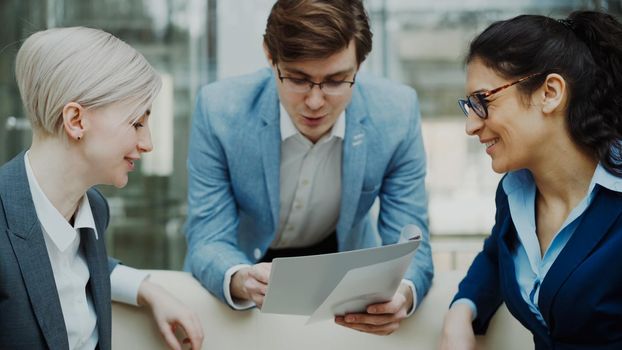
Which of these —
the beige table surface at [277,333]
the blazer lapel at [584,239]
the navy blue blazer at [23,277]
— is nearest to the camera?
the navy blue blazer at [23,277]

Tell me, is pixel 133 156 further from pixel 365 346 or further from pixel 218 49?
pixel 218 49

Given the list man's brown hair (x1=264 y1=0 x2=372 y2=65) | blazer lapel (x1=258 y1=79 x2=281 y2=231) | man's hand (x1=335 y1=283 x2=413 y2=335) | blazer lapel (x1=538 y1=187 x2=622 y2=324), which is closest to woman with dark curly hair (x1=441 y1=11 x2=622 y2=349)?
blazer lapel (x1=538 y1=187 x2=622 y2=324)

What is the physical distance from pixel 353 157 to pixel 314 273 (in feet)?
2.48

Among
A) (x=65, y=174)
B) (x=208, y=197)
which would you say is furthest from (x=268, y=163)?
(x=65, y=174)

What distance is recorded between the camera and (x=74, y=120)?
165 cm

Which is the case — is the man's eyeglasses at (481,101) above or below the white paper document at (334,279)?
above

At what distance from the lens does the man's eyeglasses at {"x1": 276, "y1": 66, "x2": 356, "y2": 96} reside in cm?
216

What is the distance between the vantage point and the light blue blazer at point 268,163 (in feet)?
7.87

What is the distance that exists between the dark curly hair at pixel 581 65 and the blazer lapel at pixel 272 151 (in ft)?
2.64

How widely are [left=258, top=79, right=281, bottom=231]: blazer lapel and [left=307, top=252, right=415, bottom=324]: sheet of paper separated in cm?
60

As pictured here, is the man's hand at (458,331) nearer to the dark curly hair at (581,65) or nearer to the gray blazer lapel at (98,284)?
the dark curly hair at (581,65)

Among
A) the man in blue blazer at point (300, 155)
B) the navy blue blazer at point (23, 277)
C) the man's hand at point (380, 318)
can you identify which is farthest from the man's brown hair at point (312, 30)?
the navy blue blazer at point (23, 277)

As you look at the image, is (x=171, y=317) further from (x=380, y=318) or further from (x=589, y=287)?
(x=589, y=287)

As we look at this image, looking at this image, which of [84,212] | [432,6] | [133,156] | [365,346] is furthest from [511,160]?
[432,6]
